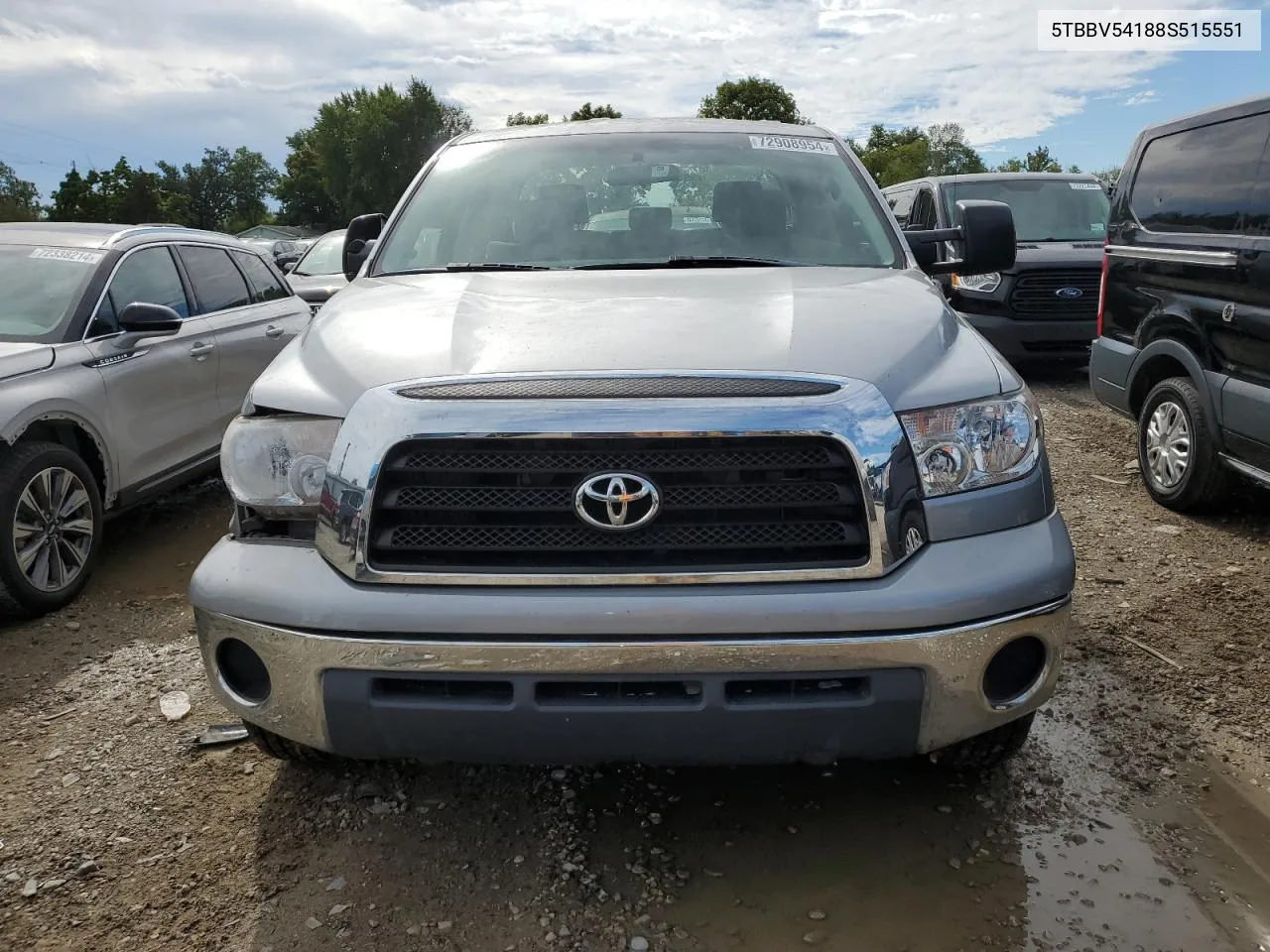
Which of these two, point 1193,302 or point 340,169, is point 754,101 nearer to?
point 340,169

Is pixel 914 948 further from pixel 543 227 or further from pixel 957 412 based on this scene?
pixel 543 227

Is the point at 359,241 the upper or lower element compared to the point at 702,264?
upper

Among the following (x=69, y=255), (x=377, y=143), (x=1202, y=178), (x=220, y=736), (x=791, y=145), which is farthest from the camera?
(x=377, y=143)

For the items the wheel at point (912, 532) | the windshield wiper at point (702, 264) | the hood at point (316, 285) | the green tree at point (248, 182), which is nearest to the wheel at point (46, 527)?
the windshield wiper at point (702, 264)

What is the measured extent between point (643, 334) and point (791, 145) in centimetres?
174

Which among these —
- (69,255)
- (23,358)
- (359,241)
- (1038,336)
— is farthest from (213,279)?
(1038,336)

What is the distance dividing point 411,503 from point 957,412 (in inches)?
48.6

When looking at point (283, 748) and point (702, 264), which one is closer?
point (283, 748)

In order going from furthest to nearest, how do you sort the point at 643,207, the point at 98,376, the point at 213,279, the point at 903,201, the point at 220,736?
the point at 903,201, the point at 213,279, the point at 98,376, the point at 643,207, the point at 220,736

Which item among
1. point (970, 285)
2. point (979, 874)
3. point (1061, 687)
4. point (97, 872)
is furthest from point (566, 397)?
point (970, 285)

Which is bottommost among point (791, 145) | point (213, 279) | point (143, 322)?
point (143, 322)

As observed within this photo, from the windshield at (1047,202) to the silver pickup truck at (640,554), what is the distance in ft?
28.5

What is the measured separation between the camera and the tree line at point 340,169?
60469mm

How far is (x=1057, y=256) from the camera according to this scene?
9.09 m
